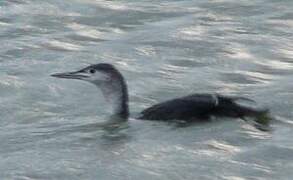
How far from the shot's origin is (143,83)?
1561 centimetres

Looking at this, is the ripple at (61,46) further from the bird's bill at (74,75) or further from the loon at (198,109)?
the loon at (198,109)

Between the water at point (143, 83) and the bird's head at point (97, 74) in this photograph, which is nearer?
the water at point (143, 83)

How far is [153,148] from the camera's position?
13266mm

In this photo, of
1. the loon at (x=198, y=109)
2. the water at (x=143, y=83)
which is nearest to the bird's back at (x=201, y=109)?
the loon at (x=198, y=109)

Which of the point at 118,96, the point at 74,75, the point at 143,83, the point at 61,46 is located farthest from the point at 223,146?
the point at 61,46

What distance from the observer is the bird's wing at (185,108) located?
45.6 feet

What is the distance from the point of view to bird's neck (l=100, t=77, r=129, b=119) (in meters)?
14.6

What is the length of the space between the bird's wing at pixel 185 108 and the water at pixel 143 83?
11 cm

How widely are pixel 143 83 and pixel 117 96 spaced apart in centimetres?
97

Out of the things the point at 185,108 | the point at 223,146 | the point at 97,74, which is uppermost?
the point at 97,74

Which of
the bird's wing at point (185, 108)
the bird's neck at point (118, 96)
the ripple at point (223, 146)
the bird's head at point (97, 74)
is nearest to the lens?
the ripple at point (223, 146)

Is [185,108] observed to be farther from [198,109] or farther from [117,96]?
[117,96]

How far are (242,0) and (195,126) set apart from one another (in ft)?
20.3

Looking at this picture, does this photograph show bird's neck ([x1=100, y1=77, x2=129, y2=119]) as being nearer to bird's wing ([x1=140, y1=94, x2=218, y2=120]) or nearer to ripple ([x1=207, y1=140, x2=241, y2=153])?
bird's wing ([x1=140, y1=94, x2=218, y2=120])
